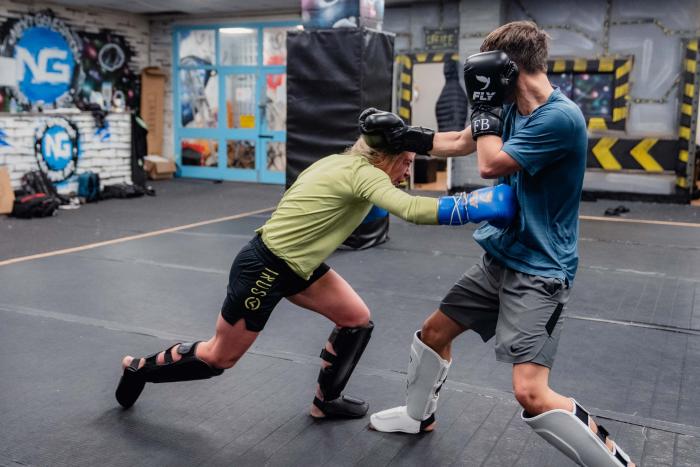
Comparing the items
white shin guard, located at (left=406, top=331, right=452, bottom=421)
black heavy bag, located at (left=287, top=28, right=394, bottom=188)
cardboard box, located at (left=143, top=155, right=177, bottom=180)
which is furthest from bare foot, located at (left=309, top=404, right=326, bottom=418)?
cardboard box, located at (left=143, top=155, right=177, bottom=180)

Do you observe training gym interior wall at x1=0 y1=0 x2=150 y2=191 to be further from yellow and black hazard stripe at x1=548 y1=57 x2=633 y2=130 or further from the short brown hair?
the short brown hair

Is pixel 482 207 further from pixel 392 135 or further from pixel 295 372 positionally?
pixel 295 372

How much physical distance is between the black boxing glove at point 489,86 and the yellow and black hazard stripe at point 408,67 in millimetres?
9047

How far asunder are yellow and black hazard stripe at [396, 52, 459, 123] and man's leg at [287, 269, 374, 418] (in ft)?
28.3

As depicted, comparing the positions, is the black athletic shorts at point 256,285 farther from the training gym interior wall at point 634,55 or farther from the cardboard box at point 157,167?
the cardboard box at point 157,167

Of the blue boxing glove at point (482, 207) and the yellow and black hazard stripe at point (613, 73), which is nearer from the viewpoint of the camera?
the blue boxing glove at point (482, 207)

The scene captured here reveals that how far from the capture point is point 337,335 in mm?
2941

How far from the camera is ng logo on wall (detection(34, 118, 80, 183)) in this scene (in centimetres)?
1011

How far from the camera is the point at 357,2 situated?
6598 millimetres

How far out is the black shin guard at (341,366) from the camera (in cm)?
294

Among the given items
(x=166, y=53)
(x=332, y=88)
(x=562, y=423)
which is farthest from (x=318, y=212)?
(x=166, y=53)

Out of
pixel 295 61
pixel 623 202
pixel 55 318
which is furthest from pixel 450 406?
pixel 623 202

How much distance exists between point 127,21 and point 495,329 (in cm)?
1216

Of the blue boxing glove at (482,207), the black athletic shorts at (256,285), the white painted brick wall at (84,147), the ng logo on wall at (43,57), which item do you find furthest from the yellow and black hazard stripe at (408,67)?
the blue boxing glove at (482,207)
